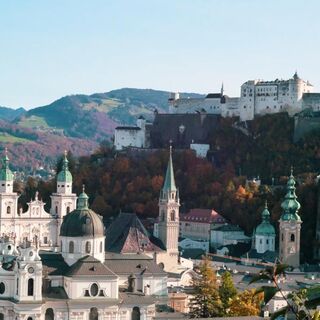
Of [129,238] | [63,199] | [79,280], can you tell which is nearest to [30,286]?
[79,280]

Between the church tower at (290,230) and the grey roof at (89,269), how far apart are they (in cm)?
2598

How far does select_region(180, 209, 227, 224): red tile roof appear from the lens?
77562 millimetres

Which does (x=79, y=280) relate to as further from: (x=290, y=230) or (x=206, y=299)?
(x=290, y=230)

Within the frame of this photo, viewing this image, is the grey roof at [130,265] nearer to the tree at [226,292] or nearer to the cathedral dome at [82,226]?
the cathedral dome at [82,226]

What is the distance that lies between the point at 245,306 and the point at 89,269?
6.95 meters

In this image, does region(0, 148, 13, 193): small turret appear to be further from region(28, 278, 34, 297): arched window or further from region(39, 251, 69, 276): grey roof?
region(28, 278, 34, 297): arched window

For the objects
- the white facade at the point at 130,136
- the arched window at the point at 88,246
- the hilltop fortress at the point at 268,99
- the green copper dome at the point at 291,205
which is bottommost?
the arched window at the point at 88,246

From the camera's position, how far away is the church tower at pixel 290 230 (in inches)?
2687

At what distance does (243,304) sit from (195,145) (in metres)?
50.4

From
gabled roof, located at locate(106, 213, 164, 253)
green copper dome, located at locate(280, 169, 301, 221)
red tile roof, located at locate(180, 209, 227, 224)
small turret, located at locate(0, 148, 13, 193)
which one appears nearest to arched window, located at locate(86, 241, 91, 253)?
gabled roof, located at locate(106, 213, 164, 253)

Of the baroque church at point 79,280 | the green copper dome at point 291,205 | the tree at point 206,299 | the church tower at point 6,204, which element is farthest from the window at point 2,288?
the green copper dome at point 291,205

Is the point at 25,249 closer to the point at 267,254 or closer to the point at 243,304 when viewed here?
the point at 243,304

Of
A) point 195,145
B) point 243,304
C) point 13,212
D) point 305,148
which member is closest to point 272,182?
point 305,148

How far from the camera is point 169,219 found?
61562mm
